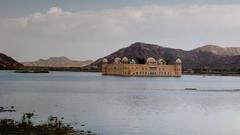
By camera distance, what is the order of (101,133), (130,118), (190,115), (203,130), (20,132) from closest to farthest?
1. (20,132)
2. (101,133)
3. (203,130)
4. (130,118)
5. (190,115)

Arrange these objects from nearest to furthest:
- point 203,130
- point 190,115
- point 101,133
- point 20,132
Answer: point 20,132, point 101,133, point 203,130, point 190,115

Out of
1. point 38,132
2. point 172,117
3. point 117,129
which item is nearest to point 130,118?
point 172,117

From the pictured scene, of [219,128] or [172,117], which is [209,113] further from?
[219,128]

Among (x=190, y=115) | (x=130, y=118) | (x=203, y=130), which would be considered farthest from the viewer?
(x=190, y=115)

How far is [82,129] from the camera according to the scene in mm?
31047

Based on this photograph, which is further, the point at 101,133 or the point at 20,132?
the point at 101,133

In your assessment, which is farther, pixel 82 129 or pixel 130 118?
pixel 130 118

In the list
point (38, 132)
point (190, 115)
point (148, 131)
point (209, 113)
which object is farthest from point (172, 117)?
point (38, 132)

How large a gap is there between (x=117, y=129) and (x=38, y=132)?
7.42 metres

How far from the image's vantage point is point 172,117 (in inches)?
1612

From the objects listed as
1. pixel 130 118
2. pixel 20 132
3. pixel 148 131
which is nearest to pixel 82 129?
pixel 148 131

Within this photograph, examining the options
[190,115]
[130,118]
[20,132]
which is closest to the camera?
[20,132]

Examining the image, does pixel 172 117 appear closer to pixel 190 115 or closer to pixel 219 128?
pixel 190 115

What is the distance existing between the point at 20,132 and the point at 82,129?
247 inches
